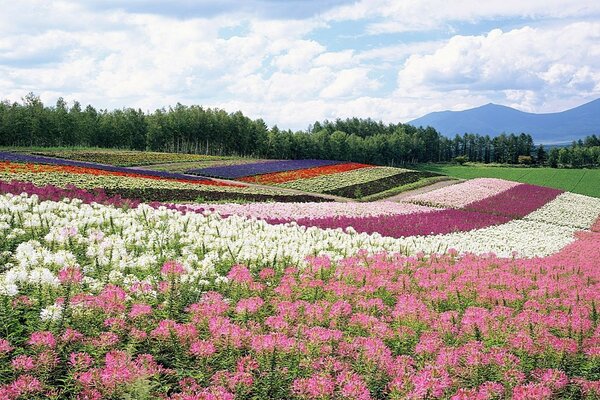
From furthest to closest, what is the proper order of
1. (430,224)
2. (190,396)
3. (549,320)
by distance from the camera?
1. (430,224)
2. (549,320)
3. (190,396)

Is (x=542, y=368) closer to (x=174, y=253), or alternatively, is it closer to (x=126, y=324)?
(x=126, y=324)

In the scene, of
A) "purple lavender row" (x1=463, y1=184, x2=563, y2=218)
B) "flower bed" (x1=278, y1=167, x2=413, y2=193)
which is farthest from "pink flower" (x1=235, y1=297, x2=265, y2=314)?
"flower bed" (x1=278, y1=167, x2=413, y2=193)

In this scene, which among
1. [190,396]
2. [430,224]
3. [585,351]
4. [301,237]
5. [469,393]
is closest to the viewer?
[190,396]

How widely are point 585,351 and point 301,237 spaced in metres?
6.50

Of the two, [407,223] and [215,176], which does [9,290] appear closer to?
[407,223]

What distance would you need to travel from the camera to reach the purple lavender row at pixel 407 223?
63.9 ft

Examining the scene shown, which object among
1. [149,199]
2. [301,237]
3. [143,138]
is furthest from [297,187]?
[143,138]

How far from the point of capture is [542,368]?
20.1 feet

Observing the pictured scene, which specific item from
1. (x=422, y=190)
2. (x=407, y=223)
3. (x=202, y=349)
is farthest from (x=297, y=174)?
(x=202, y=349)

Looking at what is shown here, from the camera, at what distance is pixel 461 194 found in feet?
146

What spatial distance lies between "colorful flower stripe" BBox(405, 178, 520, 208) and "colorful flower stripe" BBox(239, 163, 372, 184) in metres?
11.6

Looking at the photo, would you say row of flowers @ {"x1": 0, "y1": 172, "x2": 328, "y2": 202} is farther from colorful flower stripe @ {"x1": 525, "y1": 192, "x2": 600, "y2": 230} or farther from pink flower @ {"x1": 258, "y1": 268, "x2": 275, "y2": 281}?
pink flower @ {"x1": 258, "y1": 268, "x2": 275, "y2": 281}

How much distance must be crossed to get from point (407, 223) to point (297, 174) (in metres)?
30.7

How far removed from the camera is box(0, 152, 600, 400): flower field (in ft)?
16.8
